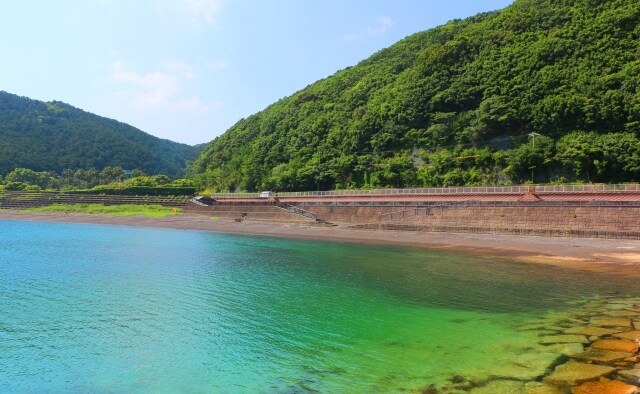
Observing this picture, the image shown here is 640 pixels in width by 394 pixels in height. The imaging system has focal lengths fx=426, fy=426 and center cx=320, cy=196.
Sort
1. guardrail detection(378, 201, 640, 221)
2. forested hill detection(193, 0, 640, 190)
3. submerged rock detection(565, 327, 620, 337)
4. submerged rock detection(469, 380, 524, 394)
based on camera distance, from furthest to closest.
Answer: forested hill detection(193, 0, 640, 190), guardrail detection(378, 201, 640, 221), submerged rock detection(565, 327, 620, 337), submerged rock detection(469, 380, 524, 394)

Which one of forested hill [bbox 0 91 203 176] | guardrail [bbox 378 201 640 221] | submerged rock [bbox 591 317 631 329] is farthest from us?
→ forested hill [bbox 0 91 203 176]

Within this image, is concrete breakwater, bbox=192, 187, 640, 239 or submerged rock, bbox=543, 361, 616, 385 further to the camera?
concrete breakwater, bbox=192, 187, 640, 239

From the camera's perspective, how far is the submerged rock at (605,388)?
8.86m

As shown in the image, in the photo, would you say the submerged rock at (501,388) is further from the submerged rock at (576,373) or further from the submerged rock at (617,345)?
the submerged rock at (617,345)

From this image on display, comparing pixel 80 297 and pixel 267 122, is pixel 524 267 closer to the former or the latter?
pixel 80 297

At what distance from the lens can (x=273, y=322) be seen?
16.3 meters

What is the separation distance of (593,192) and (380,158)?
136 ft

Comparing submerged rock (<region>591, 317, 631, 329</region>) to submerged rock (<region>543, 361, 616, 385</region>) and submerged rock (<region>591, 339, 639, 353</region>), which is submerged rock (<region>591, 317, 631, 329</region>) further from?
submerged rock (<region>543, 361, 616, 385</region>)

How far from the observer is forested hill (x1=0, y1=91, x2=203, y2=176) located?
147 metres

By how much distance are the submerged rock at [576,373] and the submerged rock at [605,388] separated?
0.98 feet

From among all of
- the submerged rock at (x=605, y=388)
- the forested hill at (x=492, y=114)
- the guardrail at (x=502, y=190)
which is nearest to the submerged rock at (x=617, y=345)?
the submerged rock at (x=605, y=388)

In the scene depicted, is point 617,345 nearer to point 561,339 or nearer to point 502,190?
point 561,339

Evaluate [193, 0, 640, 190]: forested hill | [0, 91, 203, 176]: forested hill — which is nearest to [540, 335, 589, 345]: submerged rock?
[193, 0, 640, 190]: forested hill

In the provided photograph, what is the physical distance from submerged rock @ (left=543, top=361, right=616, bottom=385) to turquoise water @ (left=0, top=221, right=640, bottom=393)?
27.7 inches
